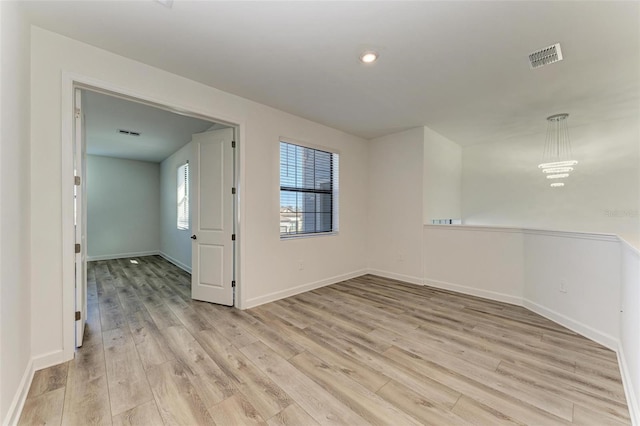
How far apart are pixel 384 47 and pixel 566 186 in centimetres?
467

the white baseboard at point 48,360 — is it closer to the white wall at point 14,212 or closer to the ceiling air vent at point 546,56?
the white wall at point 14,212

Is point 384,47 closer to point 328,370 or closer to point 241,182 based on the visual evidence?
point 241,182

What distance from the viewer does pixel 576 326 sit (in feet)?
8.76

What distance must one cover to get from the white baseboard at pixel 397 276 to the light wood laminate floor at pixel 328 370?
40.3 inches

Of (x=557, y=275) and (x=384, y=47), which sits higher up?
(x=384, y=47)

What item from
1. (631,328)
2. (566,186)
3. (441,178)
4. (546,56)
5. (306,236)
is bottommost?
(631,328)

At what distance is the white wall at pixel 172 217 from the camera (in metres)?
5.51

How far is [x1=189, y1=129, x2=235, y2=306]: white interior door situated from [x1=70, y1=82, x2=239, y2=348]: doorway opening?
13 millimetres

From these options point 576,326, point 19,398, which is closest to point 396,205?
point 576,326

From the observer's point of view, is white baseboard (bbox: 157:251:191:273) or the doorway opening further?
white baseboard (bbox: 157:251:191:273)

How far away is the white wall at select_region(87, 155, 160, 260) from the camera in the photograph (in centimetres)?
667

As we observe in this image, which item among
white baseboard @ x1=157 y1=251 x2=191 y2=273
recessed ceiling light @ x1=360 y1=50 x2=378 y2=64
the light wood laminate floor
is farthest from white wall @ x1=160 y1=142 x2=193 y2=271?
recessed ceiling light @ x1=360 y1=50 x2=378 y2=64

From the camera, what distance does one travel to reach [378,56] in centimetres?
233

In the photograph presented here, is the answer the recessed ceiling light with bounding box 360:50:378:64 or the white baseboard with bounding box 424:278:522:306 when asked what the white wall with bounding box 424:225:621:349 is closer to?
the white baseboard with bounding box 424:278:522:306
